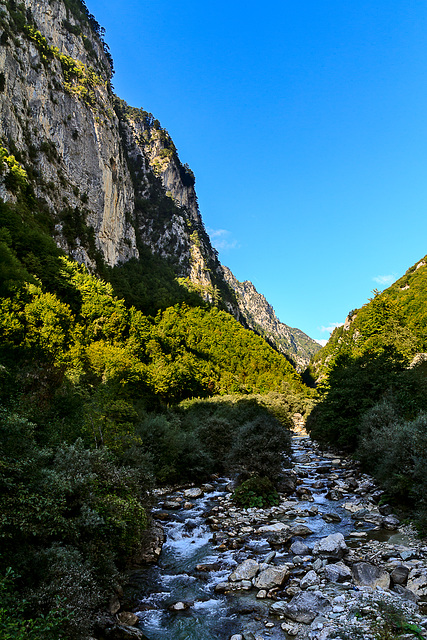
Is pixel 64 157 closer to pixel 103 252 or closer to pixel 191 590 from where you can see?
pixel 103 252

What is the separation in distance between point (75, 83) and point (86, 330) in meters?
55.5

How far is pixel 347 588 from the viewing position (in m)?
7.66

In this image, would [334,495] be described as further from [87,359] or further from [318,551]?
[87,359]

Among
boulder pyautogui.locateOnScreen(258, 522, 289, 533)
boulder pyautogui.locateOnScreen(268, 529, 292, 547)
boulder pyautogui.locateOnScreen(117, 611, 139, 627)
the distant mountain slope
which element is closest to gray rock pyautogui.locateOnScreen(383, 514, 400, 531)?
boulder pyautogui.locateOnScreen(268, 529, 292, 547)

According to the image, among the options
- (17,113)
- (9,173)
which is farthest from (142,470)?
(17,113)

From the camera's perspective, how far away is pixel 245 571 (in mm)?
9031

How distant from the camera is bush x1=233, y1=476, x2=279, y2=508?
15531 millimetres

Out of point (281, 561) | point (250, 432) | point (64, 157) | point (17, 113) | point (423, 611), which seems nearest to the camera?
point (423, 611)

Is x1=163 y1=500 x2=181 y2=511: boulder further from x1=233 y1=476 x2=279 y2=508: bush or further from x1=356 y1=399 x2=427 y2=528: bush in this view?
x1=356 y1=399 x2=427 y2=528: bush

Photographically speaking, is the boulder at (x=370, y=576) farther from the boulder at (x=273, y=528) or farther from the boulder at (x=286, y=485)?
the boulder at (x=286, y=485)

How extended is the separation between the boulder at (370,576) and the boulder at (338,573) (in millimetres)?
176

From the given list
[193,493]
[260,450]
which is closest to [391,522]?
[260,450]

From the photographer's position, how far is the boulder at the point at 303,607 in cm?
686

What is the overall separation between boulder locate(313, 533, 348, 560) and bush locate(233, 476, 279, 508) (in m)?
5.42
